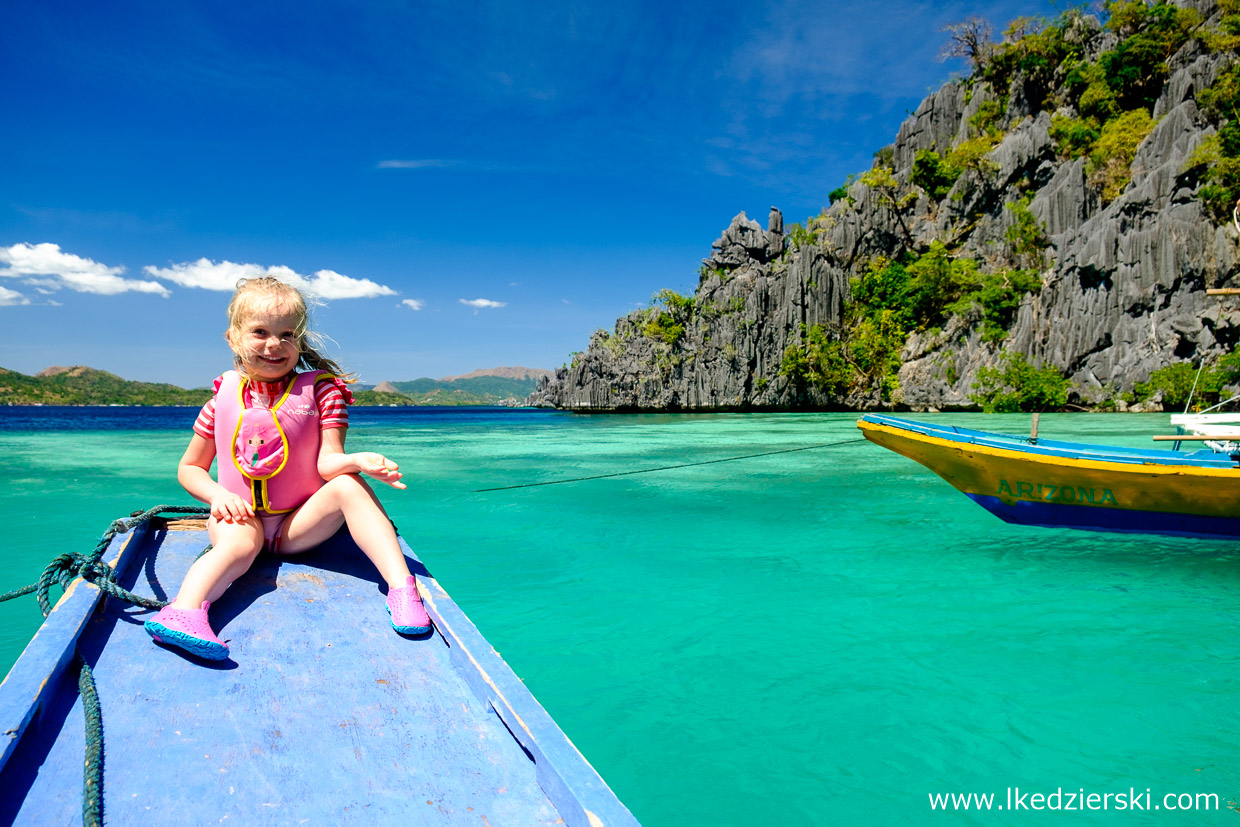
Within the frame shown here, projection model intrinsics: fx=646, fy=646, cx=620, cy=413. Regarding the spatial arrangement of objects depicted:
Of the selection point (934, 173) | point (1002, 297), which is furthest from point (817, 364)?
point (934, 173)

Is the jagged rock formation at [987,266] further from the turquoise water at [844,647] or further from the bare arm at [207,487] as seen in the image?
the bare arm at [207,487]

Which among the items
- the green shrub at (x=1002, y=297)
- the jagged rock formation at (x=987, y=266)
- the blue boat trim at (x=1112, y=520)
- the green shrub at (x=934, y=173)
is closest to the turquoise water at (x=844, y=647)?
the blue boat trim at (x=1112, y=520)

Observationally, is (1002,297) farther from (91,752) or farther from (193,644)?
(91,752)

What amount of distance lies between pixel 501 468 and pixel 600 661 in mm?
11177

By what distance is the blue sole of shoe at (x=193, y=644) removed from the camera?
78.5 inches

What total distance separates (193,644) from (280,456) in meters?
0.83

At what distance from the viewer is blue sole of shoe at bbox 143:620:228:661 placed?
200 cm

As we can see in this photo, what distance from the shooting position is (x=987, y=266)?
43562 mm

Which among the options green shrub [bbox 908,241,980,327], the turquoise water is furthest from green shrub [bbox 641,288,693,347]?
the turquoise water

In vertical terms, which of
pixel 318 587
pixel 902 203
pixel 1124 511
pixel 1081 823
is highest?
pixel 902 203

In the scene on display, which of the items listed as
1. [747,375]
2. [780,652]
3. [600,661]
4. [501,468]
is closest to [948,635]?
[780,652]

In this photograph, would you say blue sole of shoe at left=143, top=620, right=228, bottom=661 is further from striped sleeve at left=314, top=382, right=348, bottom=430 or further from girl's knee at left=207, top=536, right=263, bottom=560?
striped sleeve at left=314, top=382, right=348, bottom=430

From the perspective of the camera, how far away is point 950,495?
991 centimetres

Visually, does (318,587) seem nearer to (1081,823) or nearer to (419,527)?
(1081,823)
